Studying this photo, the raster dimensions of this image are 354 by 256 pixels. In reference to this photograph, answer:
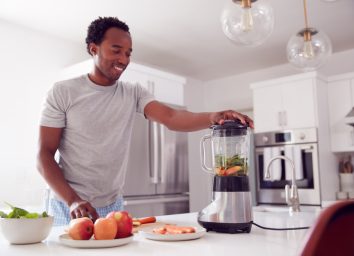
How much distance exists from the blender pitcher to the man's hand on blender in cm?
2

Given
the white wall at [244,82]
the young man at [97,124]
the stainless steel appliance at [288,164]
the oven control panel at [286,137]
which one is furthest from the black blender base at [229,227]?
the white wall at [244,82]

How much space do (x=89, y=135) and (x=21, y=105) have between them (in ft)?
5.94

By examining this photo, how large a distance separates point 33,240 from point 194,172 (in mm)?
3898

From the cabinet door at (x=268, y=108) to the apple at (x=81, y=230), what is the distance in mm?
3178

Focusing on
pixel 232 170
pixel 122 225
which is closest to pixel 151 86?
pixel 232 170

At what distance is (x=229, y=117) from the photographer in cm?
124

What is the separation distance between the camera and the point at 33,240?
94 centimetres

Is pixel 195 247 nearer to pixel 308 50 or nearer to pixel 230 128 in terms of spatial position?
pixel 230 128

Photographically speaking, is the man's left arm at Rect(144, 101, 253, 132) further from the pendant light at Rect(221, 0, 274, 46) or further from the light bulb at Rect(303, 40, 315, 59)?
the light bulb at Rect(303, 40, 315, 59)

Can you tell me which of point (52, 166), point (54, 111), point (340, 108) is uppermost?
point (340, 108)

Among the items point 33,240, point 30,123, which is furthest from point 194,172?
point 33,240

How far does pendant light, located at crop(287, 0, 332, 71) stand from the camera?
195cm

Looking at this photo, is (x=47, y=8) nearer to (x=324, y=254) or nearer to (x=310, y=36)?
(x=310, y=36)

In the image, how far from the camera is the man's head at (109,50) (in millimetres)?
1611
